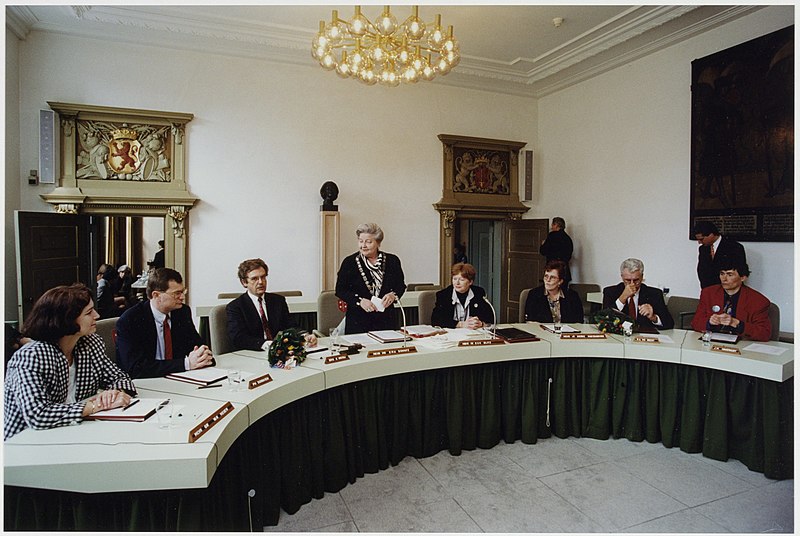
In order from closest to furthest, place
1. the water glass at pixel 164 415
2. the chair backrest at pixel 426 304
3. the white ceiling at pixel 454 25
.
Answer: the water glass at pixel 164 415 < the chair backrest at pixel 426 304 < the white ceiling at pixel 454 25

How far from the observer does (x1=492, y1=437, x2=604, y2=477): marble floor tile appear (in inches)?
134

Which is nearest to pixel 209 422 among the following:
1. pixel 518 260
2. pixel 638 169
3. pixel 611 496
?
pixel 611 496

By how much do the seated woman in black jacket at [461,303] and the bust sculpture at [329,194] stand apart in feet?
10.6

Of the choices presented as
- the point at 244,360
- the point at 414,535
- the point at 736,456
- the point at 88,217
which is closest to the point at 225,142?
the point at 88,217

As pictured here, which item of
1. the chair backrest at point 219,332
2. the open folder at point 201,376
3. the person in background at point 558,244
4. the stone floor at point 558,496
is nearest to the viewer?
the open folder at point 201,376

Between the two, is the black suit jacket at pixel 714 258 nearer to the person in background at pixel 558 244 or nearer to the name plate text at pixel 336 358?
the person in background at pixel 558 244

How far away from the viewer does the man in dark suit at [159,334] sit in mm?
2824

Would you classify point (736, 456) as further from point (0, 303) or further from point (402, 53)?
point (0, 303)

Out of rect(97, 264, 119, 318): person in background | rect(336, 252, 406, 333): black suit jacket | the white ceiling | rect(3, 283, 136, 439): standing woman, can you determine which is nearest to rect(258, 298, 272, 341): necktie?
rect(336, 252, 406, 333): black suit jacket

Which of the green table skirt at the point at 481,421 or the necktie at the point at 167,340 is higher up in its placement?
the necktie at the point at 167,340

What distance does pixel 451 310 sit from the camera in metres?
4.25

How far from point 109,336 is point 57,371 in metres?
1.06

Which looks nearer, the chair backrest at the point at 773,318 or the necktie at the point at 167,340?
the necktie at the point at 167,340

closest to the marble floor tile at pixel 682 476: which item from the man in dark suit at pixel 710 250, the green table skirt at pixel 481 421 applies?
the green table skirt at pixel 481 421
